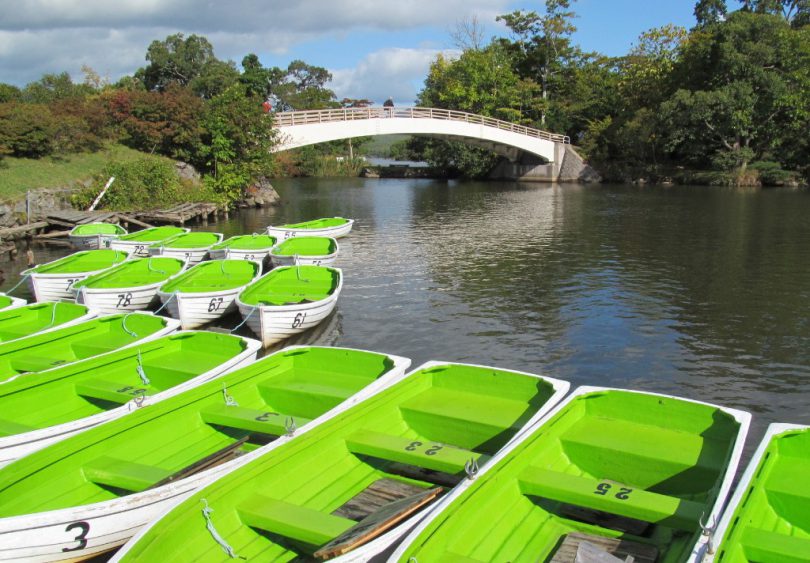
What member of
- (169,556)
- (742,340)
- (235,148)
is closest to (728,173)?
(235,148)

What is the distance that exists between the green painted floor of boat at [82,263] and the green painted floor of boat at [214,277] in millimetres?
3270

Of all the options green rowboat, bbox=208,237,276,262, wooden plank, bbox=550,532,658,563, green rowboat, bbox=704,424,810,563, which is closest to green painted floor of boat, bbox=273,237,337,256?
green rowboat, bbox=208,237,276,262

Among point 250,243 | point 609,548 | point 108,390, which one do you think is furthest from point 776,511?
point 250,243

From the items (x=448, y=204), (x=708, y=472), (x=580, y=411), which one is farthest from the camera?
(x=448, y=204)

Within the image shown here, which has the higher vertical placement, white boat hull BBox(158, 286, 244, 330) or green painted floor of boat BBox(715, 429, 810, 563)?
white boat hull BBox(158, 286, 244, 330)

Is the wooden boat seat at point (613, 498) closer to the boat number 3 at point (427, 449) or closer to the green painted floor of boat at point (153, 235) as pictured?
the boat number 3 at point (427, 449)

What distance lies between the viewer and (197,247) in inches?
880

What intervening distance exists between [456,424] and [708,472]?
9.62ft

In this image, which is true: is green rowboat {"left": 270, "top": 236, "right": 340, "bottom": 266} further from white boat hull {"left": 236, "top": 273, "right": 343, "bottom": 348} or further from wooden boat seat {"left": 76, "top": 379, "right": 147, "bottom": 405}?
wooden boat seat {"left": 76, "top": 379, "right": 147, "bottom": 405}

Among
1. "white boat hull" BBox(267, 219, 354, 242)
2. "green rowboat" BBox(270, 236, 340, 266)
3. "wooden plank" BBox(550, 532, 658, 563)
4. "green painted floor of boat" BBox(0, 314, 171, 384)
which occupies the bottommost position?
"wooden plank" BBox(550, 532, 658, 563)

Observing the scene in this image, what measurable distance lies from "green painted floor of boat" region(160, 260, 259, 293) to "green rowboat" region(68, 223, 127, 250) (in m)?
9.05

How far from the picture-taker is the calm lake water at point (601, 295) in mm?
13492

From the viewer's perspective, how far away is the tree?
6225 cm

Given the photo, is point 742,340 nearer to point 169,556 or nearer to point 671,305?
point 671,305
